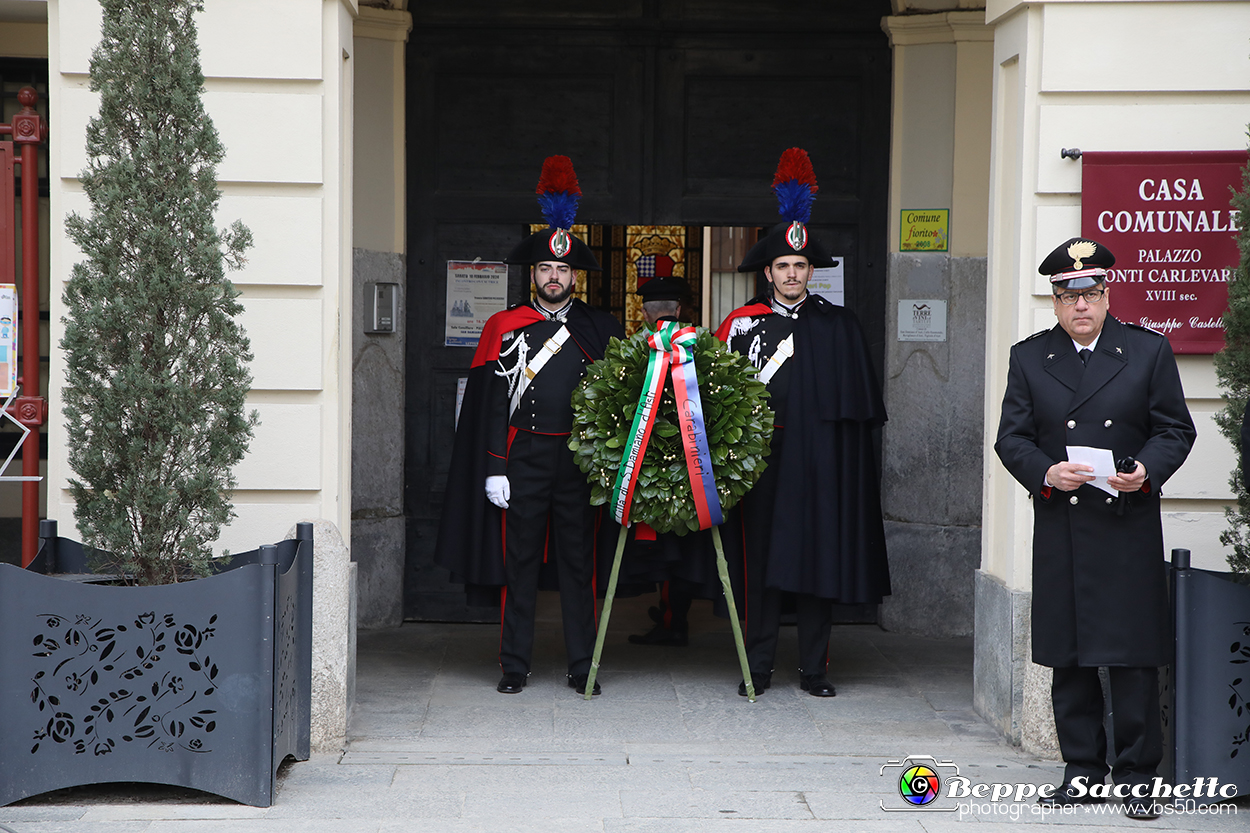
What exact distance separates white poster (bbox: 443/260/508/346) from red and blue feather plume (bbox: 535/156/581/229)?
137 centimetres

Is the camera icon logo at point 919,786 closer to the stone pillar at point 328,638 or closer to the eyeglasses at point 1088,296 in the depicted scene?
the eyeglasses at point 1088,296

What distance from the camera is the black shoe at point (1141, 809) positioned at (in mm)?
3967

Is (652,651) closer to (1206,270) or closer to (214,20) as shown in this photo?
(1206,270)

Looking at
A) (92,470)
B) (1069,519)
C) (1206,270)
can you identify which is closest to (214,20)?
(92,470)

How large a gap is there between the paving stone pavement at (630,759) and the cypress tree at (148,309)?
0.87m

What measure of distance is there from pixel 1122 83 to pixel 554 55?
3.13 meters

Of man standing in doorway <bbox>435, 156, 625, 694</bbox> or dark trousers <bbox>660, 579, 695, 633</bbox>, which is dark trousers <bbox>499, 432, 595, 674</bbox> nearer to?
man standing in doorway <bbox>435, 156, 625, 694</bbox>

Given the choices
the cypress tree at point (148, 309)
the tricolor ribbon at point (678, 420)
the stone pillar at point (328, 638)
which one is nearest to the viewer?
the cypress tree at point (148, 309)

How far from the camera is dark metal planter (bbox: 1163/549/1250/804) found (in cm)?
404

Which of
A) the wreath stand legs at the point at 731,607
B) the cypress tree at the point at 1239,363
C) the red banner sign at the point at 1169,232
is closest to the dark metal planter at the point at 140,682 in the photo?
the wreath stand legs at the point at 731,607

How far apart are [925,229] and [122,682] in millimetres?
4643

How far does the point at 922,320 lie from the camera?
22.5 ft

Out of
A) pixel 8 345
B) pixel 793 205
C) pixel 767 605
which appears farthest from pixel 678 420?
pixel 8 345

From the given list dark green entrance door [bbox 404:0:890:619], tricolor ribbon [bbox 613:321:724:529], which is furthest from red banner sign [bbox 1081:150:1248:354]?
dark green entrance door [bbox 404:0:890:619]
